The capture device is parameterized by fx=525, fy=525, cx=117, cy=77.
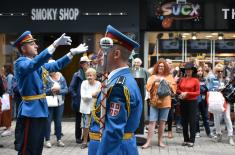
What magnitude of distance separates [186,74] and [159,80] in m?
0.77

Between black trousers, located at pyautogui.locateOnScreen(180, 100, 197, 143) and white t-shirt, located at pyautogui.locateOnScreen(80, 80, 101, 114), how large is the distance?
2060mm

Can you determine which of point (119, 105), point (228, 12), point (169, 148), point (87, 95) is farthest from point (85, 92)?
point (228, 12)

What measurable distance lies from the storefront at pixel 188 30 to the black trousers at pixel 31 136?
10351 mm

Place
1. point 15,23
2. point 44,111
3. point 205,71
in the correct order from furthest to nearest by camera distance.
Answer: point 15,23, point 205,71, point 44,111

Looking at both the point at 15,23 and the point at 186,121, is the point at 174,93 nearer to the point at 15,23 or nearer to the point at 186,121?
the point at 186,121

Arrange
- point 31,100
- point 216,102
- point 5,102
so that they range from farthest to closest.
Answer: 1. point 5,102
2. point 216,102
3. point 31,100

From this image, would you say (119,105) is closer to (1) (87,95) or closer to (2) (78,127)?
(1) (87,95)

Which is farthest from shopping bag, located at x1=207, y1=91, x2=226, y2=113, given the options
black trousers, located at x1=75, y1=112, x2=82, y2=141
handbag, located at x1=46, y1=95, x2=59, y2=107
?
handbag, located at x1=46, y1=95, x2=59, y2=107

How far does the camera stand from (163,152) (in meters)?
10.9

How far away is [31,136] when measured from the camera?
682cm

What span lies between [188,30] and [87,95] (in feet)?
22.3

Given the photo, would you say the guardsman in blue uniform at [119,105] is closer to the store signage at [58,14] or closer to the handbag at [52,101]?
the handbag at [52,101]

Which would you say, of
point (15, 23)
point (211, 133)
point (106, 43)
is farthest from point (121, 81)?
point (15, 23)

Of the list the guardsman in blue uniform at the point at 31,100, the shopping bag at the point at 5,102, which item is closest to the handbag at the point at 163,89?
the shopping bag at the point at 5,102
